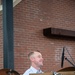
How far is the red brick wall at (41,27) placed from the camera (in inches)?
280

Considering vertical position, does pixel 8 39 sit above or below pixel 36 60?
above

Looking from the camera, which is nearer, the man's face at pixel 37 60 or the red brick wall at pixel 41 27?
the man's face at pixel 37 60

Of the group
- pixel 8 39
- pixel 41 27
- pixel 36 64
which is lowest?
pixel 36 64

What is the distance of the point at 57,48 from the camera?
26.3 feet

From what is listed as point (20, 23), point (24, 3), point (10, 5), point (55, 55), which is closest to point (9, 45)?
point (10, 5)

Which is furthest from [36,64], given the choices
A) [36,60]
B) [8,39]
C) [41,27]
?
[41,27]

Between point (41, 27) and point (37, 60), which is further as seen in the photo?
point (41, 27)

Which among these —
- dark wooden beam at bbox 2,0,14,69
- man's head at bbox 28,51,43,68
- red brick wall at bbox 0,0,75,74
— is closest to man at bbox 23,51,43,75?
man's head at bbox 28,51,43,68

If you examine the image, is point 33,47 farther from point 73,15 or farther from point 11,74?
point 11,74

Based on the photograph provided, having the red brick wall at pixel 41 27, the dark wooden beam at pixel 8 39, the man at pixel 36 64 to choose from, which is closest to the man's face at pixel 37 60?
the man at pixel 36 64

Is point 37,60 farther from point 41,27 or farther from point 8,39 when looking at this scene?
point 41,27

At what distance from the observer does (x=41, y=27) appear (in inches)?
301

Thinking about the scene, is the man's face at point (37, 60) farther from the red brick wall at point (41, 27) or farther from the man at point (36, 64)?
the red brick wall at point (41, 27)

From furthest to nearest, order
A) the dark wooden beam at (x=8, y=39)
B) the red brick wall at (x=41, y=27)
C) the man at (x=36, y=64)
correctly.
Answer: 1. the red brick wall at (x=41, y=27)
2. the dark wooden beam at (x=8, y=39)
3. the man at (x=36, y=64)
